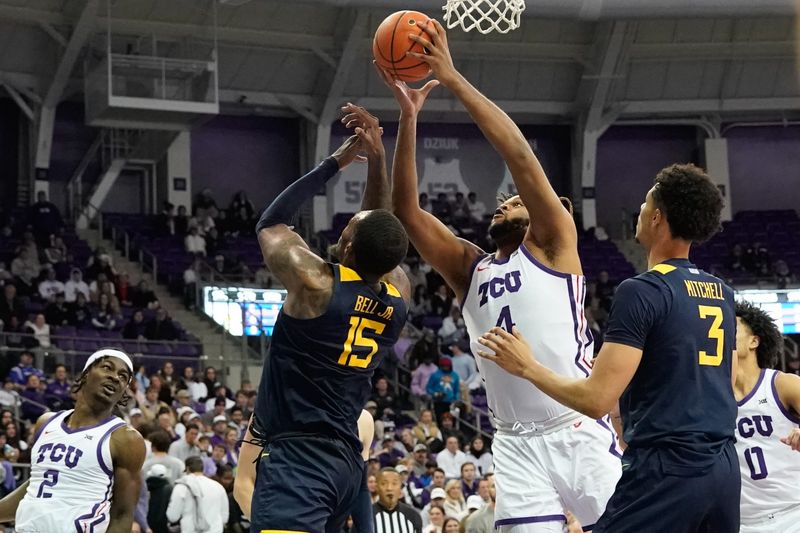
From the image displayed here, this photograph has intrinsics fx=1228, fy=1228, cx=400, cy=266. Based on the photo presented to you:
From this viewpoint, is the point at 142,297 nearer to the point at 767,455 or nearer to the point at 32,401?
the point at 32,401

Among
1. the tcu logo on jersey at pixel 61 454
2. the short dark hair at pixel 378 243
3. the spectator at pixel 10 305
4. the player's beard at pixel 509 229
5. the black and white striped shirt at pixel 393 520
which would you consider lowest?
the black and white striped shirt at pixel 393 520

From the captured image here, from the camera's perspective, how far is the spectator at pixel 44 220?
23656 millimetres

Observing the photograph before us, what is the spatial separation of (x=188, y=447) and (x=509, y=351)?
9816mm

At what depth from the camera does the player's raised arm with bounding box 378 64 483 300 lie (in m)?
6.32

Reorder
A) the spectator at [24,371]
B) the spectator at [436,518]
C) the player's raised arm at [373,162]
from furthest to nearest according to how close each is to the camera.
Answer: the spectator at [24,371] → the spectator at [436,518] → the player's raised arm at [373,162]

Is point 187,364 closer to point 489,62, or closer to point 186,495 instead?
point 186,495

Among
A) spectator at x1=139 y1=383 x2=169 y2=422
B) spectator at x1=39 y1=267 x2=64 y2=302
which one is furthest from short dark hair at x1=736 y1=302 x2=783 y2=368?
spectator at x1=39 y1=267 x2=64 y2=302

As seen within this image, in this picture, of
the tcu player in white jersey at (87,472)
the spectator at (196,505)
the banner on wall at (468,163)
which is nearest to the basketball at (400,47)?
the tcu player in white jersey at (87,472)

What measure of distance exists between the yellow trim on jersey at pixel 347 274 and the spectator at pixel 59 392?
10.7m

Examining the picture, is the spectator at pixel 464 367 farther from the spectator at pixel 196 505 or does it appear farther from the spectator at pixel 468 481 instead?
the spectator at pixel 196 505

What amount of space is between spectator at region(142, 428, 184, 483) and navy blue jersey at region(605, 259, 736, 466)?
851cm

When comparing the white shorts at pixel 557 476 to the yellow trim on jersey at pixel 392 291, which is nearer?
the white shorts at pixel 557 476

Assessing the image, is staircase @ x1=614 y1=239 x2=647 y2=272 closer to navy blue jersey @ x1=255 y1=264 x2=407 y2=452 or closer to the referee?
the referee

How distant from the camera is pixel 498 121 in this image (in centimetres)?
576
